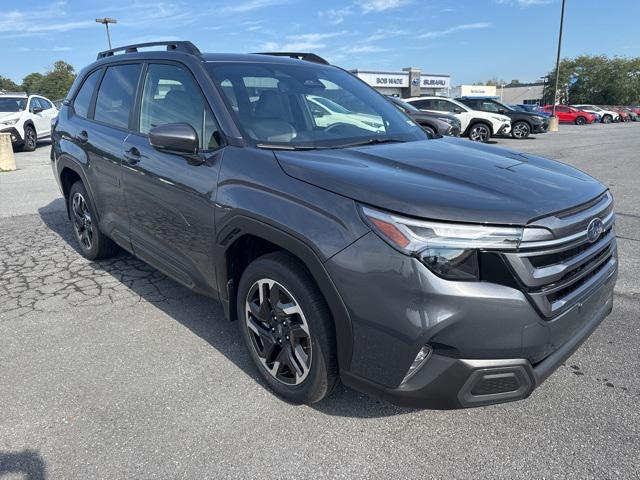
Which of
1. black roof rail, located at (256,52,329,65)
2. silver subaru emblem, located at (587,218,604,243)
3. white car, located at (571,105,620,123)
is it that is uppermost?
black roof rail, located at (256,52,329,65)

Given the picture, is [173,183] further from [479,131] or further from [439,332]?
[479,131]

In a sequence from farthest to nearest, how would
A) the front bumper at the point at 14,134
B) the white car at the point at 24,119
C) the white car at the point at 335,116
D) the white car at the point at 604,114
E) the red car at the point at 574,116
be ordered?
1. the white car at the point at 604,114
2. the red car at the point at 574,116
3. the white car at the point at 24,119
4. the front bumper at the point at 14,134
5. the white car at the point at 335,116

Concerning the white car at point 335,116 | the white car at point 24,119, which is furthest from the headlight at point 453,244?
the white car at point 24,119

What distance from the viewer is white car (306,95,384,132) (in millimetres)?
3172

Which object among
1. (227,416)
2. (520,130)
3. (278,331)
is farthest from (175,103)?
(520,130)

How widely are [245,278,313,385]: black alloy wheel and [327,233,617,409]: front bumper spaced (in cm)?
40

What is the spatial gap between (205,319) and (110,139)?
1604 millimetres

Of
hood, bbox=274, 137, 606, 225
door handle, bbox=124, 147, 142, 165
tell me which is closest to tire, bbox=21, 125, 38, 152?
door handle, bbox=124, 147, 142, 165

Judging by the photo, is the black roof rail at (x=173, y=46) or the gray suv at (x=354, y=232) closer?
the gray suv at (x=354, y=232)

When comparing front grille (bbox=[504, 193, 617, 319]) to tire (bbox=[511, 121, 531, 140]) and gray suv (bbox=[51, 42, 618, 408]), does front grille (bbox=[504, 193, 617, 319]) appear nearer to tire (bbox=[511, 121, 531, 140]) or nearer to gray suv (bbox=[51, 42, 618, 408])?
gray suv (bbox=[51, 42, 618, 408])

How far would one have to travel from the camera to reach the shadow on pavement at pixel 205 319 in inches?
103

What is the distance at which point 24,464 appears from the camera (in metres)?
2.23

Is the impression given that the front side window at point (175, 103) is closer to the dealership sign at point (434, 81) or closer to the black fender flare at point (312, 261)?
the black fender flare at point (312, 261)

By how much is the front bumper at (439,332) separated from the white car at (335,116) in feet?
4.53
